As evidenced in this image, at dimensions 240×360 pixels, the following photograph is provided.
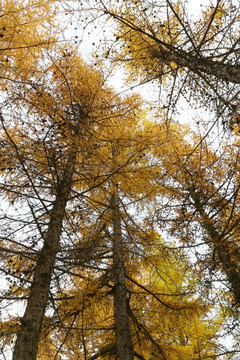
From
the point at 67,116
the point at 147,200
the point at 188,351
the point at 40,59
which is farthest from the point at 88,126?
the point at 188,351

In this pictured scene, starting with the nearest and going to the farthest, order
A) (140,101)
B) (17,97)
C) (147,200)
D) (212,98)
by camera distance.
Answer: (212,98) < (17,97) < (140,101) < (147,200)

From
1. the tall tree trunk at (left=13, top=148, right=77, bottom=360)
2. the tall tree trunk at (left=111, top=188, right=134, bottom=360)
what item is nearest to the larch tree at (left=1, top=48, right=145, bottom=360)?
the tall tree trunk at (left=13, top=148, right=77, bottom=360)

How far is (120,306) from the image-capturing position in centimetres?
484

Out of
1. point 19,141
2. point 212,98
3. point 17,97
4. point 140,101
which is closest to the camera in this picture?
point 212,98

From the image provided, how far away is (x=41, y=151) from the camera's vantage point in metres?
4.69

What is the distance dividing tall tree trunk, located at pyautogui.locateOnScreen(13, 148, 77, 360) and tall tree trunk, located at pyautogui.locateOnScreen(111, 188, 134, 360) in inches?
48.2

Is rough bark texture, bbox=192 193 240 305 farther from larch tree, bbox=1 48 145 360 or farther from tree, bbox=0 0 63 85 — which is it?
tree, bbox=0 0 63 85

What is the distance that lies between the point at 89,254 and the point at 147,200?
3377 millimetres

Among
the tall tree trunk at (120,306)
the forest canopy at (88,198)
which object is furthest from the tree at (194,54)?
the tall tree trunk at (120,306)

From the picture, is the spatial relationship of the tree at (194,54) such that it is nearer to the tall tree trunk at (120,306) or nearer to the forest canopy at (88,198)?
the forest canopy at (88,198)

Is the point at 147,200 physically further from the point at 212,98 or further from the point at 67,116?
the point at 212,98

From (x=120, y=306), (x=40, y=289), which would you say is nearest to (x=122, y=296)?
(x=120, y=306)

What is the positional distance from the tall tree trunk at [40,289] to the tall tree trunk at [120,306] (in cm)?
122

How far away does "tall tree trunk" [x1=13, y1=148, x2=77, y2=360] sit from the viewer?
2.94 metres
